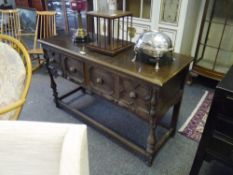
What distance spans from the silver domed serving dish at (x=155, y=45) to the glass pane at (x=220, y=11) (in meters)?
1.33

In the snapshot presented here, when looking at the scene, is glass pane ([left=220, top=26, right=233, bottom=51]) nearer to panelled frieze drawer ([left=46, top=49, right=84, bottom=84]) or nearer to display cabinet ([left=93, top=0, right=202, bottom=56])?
display cabinet ([left=93, top=0, right=202, bottom=56])

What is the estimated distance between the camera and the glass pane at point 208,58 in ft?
7.93

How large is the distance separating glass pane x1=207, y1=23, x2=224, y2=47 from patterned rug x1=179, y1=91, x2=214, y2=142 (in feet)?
2.16

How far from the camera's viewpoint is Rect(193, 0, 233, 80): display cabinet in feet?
7.20

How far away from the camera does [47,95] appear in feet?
7.86

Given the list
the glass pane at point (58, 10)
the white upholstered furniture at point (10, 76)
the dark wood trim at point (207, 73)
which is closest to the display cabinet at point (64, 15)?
the glass pane at point (58, 10)

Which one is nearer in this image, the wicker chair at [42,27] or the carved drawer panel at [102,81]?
the carved drawer panel at [102,81]

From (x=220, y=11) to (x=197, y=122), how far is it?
4.20 ft

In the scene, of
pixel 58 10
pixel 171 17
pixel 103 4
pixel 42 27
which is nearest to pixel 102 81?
pixel 171 17

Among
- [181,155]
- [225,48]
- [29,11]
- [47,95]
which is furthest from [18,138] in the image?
[29,11]

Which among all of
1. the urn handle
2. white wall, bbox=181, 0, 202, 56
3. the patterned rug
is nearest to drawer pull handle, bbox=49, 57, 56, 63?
the urn handle

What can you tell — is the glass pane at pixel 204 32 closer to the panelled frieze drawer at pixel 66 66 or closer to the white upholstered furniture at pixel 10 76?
the panelled frieze drawer at pixel 66 66

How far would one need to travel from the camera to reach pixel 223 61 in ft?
7.84

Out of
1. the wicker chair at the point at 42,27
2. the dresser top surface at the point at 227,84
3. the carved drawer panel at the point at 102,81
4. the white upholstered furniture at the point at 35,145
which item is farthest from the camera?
the wicker chair at the point at 42,27
